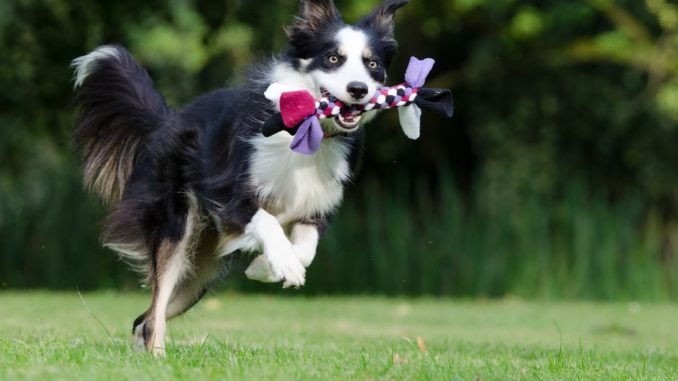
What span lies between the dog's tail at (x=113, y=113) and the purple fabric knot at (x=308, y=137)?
1804 mm

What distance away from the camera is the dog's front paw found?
5.84 m

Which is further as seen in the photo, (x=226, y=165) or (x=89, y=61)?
(x=89, y=61)

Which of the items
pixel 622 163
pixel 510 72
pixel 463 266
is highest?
pixel 510 72

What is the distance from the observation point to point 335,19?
257 inches

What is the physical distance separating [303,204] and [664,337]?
16.7 ft

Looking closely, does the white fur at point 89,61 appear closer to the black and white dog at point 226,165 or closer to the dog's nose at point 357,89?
the black and white dog at point 226,165

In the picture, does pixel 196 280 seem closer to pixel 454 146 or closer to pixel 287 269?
pixel 287 269

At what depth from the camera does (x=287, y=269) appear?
5848 millimetres

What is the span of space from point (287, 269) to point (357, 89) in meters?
1.03

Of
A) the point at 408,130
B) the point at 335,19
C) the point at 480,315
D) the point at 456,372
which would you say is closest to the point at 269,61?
the point at 335,19

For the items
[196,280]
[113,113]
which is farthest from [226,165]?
[113,113]

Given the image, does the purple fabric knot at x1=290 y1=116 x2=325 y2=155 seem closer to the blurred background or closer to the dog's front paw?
the dog's front paw

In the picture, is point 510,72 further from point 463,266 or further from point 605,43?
point 463,266

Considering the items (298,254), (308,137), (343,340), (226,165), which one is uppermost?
(308,137)
